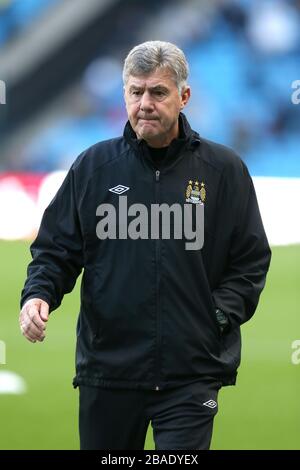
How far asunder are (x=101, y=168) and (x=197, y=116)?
123 inches

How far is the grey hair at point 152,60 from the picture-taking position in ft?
10.7

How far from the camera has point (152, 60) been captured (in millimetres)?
3262

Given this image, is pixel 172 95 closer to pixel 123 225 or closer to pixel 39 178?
pixel 123 225

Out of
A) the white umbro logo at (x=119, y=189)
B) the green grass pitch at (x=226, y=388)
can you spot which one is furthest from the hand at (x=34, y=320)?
the green grass pitch at (x=226, y=388)

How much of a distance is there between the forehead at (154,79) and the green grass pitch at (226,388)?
215 centimetres

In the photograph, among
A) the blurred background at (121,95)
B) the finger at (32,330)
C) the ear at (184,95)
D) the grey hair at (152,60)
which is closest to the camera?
the finger at (32,330)

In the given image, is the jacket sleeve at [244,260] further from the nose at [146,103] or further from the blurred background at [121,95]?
the blurred background at [121,95]

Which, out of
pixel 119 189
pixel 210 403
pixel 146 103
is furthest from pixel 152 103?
pixel 210 403

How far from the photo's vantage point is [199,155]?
3377mm

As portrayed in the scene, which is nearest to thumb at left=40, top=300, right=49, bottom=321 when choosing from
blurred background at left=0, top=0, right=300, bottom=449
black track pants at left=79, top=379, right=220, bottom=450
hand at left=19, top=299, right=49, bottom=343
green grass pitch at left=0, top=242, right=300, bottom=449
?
hand at left=19, top=299, right=49, bottom=343

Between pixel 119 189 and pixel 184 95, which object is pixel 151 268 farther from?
pixel 184 95

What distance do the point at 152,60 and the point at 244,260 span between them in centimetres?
62
